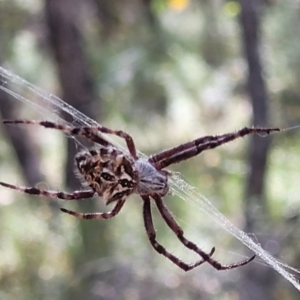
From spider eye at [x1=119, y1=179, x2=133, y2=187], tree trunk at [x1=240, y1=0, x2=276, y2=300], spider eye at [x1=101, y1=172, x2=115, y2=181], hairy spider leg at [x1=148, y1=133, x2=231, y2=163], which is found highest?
tree trunk at [x1=240, y1=0, x2=276, y2=300]

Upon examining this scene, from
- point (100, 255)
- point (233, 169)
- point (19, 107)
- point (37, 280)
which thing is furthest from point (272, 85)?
point (19, 107)

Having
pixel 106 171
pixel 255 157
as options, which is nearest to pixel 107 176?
pixel 106 171

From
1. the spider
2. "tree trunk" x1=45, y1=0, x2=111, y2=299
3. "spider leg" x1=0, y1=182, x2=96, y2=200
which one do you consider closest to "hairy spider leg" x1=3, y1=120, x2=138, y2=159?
the spider

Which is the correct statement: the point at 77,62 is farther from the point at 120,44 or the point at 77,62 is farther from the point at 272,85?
the point at 272,85

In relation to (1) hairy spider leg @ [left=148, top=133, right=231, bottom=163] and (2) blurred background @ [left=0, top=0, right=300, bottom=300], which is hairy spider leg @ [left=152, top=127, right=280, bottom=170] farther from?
(2) blurred background @ [left=0, top=0, right=300, bottom=300]

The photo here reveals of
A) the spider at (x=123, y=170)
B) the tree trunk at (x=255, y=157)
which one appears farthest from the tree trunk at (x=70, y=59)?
the spider at (x=123, y=170)

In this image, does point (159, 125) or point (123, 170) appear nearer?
point (123, 170)

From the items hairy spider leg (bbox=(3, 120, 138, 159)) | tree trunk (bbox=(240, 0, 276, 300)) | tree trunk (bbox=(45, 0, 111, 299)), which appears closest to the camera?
hairy spider leg (bbox=(3, 120, 138, 159))

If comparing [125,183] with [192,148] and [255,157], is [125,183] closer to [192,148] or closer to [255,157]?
[192,148]
